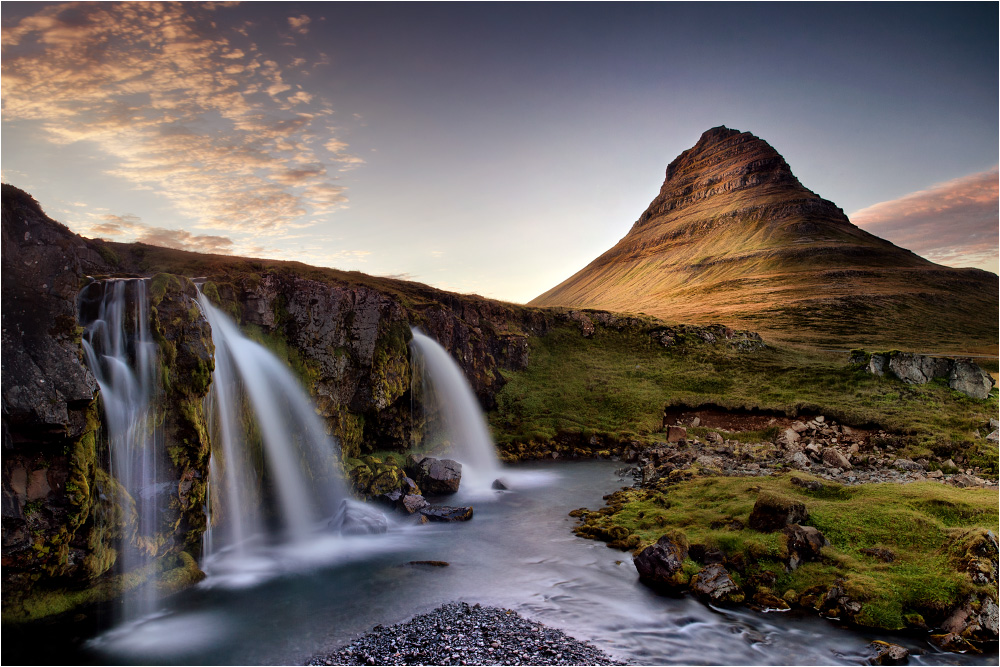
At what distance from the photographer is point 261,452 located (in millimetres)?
23578

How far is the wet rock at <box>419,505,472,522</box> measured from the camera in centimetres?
2495

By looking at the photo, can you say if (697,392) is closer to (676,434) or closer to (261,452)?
(676,434)

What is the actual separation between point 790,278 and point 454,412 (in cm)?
11609

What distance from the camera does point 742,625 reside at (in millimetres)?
14586

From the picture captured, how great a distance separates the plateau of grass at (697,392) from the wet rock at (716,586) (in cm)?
2344

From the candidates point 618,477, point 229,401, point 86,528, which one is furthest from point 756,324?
point 86,528

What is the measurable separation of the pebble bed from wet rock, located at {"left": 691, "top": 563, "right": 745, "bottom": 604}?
484 cm

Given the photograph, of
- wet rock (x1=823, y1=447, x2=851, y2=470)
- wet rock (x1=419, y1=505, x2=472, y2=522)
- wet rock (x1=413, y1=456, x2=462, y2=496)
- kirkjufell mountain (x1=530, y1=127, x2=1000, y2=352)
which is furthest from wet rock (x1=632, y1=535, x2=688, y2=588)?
kirkjufell mountain (x1=530, y1=127, x2=1000, y2=352)

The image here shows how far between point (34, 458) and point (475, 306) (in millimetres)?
41749

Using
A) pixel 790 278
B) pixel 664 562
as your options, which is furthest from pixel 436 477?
pixel 790 278

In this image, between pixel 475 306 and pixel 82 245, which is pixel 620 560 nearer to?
pixel 82 245

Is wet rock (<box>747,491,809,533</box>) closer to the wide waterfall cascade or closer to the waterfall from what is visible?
the waterfall

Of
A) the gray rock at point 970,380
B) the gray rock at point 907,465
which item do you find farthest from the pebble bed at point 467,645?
the gray rock at point 970,380

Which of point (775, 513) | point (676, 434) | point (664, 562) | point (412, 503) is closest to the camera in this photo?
point (664, 562)
